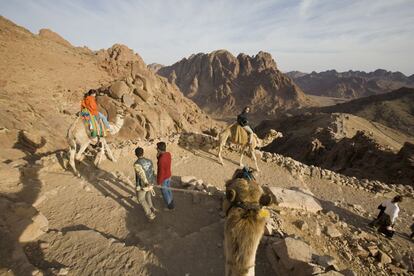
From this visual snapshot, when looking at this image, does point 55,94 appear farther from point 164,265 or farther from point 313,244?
point 313,244

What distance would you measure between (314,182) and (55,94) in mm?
17774

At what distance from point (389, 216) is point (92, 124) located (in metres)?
8.73

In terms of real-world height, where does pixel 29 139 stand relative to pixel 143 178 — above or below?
above

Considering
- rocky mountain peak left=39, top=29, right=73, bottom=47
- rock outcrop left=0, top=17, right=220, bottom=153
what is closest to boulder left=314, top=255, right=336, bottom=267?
rock outcrop left=0, top=17, right=220, bottom=153

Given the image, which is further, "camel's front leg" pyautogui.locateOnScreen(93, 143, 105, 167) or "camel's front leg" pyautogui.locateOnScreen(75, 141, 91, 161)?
"camel's front leg" pyautogui.locateOnScreen(93, 143, 105, 167)

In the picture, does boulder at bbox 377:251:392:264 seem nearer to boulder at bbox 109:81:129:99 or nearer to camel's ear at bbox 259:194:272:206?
camel's ear at bbox 259:194:272:206

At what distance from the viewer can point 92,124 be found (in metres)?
7.09

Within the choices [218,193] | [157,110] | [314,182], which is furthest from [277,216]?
[157,110]

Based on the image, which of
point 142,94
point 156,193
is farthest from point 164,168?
point 142,94

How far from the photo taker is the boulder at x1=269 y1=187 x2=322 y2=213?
673 cm

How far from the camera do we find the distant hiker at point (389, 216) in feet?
22.2

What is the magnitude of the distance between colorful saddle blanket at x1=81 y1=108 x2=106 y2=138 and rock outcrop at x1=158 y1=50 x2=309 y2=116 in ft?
187

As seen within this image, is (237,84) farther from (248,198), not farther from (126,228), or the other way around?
(248,198)

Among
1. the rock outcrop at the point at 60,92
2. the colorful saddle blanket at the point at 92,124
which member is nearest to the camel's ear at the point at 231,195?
the colorful saddle blanket at the point at 92,124
